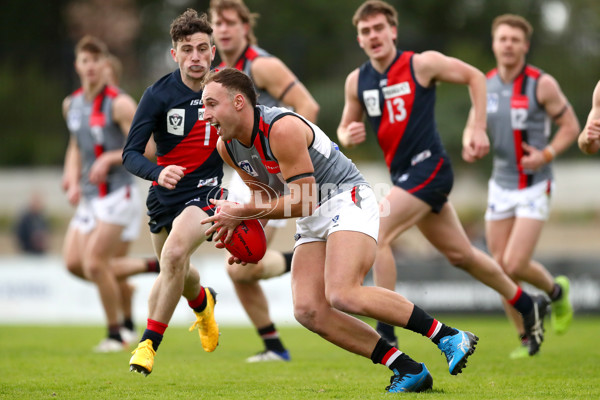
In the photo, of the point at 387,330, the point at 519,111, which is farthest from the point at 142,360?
the point at 519,111

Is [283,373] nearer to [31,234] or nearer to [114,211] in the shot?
[114,211]

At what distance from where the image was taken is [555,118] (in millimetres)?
8188

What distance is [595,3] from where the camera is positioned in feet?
91.0

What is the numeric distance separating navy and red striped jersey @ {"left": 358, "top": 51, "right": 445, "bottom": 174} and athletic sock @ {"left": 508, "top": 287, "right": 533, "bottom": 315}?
1404 millimetres

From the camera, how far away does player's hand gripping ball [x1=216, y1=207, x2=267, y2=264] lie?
17.8 ft

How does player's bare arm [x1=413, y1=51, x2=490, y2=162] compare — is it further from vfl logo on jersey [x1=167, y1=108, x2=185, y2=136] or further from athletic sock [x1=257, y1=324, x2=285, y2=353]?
athletic sock [x1=257, y1=324, x2=285, y2=353]

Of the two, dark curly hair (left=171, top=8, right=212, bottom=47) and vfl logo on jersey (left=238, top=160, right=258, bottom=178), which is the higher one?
dark curly hair (left=171, top=8, right=212, bottom=47)

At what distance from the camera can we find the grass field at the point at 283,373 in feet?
17.7

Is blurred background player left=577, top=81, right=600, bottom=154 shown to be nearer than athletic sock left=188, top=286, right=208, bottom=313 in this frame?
Yes

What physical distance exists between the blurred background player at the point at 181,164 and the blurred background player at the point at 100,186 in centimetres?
246

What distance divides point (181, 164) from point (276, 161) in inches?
53.2

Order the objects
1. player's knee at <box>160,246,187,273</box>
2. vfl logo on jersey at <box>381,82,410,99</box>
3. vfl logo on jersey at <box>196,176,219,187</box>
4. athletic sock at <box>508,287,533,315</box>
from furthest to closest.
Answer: athletic sock at <box>508,287,533,315</box> → vfl logo on jersey at <box>381,82,410,99</box> → vfl logo on jersey at <box>196,176,219,187</box> → player's knee at <box>160,246,187,273</box>

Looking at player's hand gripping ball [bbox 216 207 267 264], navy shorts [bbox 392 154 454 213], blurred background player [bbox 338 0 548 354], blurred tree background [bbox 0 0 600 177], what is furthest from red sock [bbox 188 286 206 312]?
blurred tree background [bbox 0 0 600 177]

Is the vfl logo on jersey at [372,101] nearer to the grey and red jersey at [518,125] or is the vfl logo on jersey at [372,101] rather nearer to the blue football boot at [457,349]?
the grey and red jersey at [518,125]
